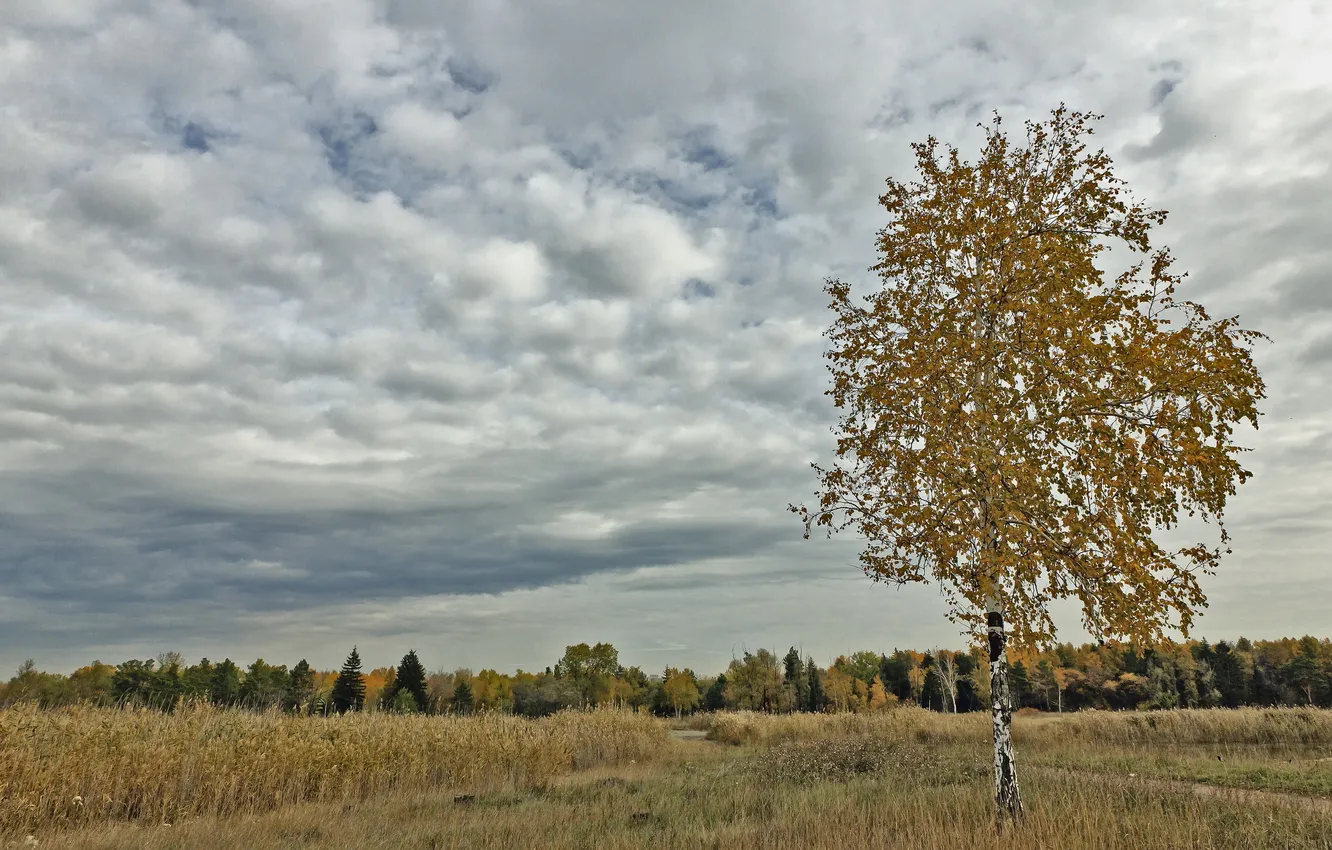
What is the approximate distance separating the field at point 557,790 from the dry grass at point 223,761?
0.13 ft

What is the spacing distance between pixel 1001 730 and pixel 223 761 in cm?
1540

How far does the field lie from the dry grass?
0.13 feet

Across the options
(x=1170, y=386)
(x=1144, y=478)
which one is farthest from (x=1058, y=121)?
(x=1144, y=478)

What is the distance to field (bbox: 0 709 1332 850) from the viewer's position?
29.8 feet

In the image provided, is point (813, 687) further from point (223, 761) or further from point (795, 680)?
point (223, 761)

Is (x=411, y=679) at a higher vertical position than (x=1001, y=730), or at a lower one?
lower

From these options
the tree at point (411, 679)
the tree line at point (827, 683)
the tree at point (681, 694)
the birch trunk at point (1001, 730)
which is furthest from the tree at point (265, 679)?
the birch trunk at point (1001, 730)

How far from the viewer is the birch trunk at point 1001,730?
9242 mm

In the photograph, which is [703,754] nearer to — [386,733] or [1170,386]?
[386,733]

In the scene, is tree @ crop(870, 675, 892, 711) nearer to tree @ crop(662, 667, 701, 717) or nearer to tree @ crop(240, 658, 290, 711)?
tree @ crop(662, 667, 701, 717)

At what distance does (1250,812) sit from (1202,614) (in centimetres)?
337

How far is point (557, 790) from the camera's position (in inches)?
650

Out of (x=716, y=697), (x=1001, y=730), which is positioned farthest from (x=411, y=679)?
(x=1001, y=730)

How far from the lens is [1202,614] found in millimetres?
8719
